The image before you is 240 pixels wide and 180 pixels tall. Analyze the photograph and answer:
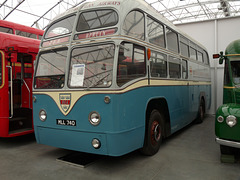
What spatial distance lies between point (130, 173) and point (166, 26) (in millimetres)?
3726

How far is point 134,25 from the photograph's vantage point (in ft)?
14.4

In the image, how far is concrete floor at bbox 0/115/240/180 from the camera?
3986 millimetres

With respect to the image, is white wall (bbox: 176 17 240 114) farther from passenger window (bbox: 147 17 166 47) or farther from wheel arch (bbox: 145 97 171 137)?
passenger window (bbox: 147 17 166 47)

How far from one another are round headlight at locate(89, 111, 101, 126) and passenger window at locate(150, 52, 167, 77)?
161cm

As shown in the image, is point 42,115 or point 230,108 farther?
point 42,115

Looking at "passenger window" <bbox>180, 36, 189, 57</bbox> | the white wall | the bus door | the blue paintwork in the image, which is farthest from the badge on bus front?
the white wall

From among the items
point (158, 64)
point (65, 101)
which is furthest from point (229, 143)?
point (65, 101)

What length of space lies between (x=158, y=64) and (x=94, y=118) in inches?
80.8

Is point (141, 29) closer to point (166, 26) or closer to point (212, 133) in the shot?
point (166, 26)

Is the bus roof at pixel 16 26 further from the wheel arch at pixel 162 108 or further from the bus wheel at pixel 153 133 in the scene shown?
the bus wheel at pixel 153 133

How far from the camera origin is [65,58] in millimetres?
4410

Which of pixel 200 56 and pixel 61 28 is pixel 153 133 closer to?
pixel 61 28

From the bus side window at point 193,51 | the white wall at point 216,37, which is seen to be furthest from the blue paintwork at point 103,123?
the white wall at point 216,37

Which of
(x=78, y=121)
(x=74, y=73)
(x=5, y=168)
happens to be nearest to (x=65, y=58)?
(x=74, y=73)
